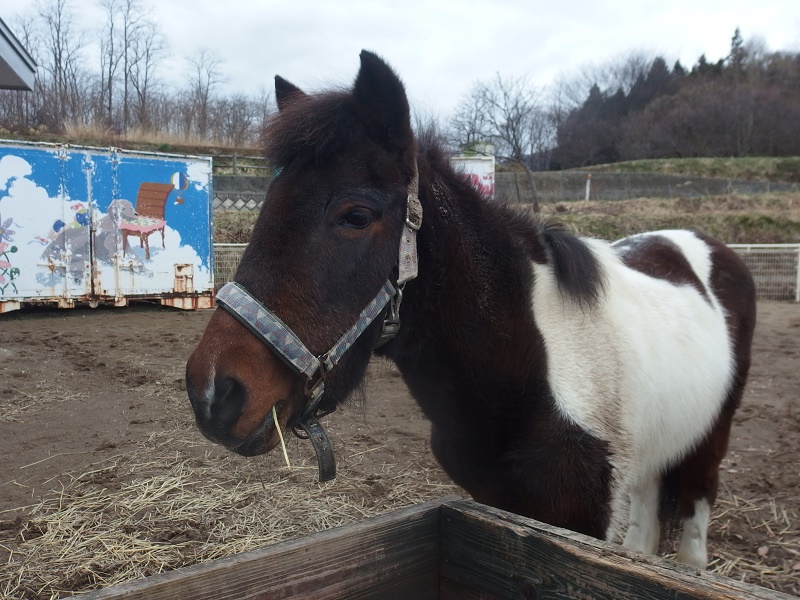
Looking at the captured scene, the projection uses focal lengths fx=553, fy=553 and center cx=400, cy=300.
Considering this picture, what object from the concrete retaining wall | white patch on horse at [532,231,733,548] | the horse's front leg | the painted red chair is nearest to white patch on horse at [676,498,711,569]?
the horse's front leg

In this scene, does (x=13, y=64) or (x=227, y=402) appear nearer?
(x=227, y=402)

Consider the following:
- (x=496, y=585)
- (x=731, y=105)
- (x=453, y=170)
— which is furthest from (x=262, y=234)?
(x=731, y=105)

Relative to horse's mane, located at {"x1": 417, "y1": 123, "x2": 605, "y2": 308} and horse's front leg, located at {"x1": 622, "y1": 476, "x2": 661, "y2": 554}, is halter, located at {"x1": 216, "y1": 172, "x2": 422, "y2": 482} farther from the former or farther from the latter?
horse's front leg, located at {"x1": 622, "y1": 476, "x2": 661, "y2": 554}

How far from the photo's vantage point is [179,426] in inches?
197

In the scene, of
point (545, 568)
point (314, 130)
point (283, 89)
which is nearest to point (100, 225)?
point (283, 89)

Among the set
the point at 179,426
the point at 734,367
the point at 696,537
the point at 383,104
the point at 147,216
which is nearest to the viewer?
the point at 383,104

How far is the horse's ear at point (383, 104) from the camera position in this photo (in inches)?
64.1

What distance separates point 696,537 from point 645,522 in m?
0.25

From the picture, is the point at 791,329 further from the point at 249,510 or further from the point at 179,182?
the point at 179,182

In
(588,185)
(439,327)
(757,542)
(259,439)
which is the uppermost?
(588,185)

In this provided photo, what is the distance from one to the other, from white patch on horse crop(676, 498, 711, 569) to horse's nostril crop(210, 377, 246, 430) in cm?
257

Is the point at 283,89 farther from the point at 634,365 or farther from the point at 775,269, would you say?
the point at 775,269

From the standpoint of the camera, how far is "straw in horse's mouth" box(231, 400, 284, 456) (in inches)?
56.2

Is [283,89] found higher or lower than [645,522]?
higher
